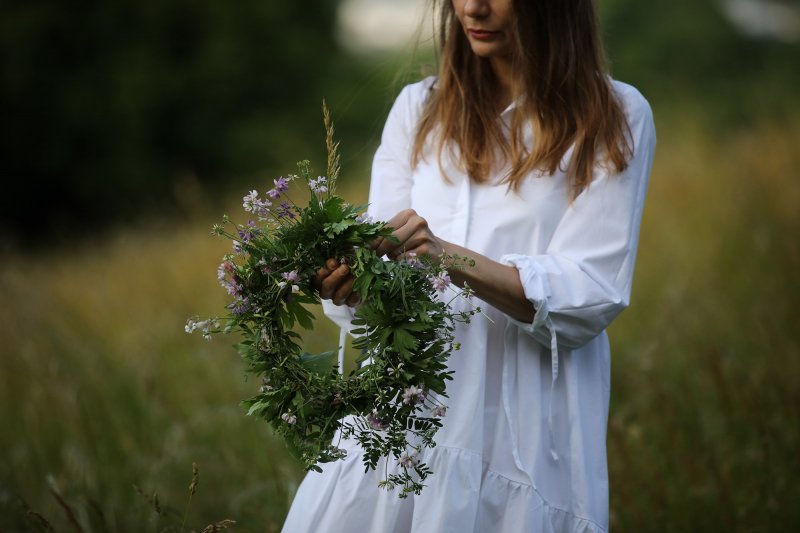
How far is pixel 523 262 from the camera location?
1.81 metres

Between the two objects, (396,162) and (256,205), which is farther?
(396,162)

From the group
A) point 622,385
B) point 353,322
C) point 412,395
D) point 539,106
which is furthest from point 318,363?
point 622,385

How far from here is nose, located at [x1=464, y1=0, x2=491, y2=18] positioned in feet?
6.54

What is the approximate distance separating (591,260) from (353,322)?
610mm

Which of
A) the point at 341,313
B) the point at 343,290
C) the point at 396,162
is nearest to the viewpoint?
the point at 343,290

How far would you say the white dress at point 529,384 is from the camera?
5.93 feet

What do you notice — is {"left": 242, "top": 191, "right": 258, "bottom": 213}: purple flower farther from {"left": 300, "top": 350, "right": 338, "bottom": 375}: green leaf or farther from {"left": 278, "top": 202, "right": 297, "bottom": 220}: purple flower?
{"left": 300, "top": 350, "right": 338, "bottom": 375}: green leaf

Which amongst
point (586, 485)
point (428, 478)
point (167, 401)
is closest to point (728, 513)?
point (586, 485)

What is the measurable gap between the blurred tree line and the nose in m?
13.4

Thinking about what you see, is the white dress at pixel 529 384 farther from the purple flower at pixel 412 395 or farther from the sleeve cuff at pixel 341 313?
the purple flower at pixel 412 395

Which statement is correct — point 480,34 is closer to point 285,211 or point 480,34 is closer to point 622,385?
point 285,211

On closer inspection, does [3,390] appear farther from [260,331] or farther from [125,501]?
[260,331]

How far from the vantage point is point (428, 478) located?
1.81 metres

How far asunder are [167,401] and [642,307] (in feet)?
9.58
